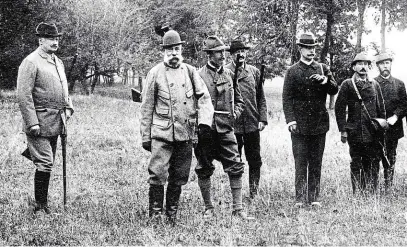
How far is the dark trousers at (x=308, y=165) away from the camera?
6.75 meters

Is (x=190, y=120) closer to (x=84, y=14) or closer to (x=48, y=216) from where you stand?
(x=48, y=216)

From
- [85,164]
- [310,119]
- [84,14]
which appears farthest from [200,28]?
[310,119]

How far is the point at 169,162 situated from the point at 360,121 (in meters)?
2.91

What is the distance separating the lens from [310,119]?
6676 mm

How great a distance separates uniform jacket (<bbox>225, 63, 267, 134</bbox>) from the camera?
707 centimetres

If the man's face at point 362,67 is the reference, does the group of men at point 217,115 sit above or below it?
below

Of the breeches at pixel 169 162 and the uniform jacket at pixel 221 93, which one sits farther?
the uniform jacket at pixel 221 93

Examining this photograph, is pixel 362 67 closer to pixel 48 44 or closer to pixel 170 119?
pixel 170 119

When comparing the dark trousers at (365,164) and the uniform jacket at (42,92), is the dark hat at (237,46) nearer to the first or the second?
the dark trousers at (365,164)

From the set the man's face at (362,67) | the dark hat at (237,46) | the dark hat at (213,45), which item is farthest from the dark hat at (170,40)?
the man's face at (362,67)

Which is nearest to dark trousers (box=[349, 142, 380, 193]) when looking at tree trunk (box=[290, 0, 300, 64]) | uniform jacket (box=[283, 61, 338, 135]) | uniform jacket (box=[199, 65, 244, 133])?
uniform jacket (box=[283, 61, 338, 135])

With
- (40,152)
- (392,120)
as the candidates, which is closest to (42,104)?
(40,152)

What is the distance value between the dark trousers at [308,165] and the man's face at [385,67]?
1.82m

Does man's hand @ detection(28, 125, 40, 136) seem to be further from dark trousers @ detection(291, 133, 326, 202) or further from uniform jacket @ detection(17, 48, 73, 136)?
dark trousers @ detection(291, 133, 326, 202)
